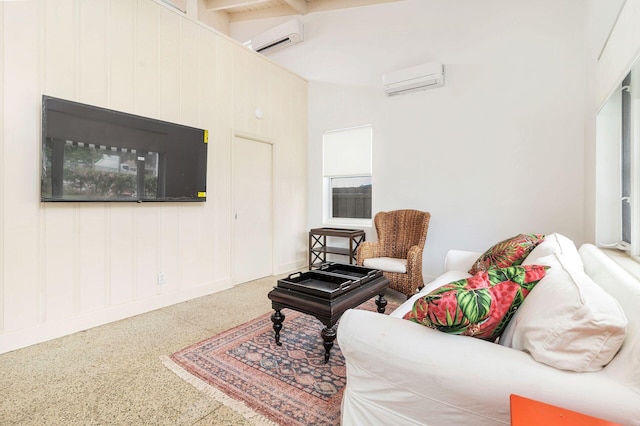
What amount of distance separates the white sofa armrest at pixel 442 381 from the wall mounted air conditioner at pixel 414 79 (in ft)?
11.1

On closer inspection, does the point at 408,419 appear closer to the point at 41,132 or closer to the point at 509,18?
the point at 41,132

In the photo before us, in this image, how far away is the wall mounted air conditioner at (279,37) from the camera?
4.84m

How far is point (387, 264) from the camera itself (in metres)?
3.36

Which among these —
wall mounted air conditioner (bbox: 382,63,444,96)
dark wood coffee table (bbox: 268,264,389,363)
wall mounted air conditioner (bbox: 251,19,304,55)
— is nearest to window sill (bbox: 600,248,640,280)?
dark wood coffee table (bbox: 268,264,389,363)

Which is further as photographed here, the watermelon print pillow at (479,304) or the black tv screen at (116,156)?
the black tv screen at (116,156)

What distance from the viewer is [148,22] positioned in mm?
3029

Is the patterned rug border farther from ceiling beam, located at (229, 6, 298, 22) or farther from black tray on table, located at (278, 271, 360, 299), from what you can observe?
ceiling beam, located at (229, 6, 298, 22)

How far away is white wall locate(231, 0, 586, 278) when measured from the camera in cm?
313

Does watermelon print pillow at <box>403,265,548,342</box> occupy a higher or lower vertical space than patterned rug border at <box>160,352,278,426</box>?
higher

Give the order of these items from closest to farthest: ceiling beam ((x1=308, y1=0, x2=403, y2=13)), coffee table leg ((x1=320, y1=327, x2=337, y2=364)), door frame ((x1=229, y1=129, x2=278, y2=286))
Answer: coffee table leg ((x1=320, y1=327, x2=337, y2=364)) → door frame ((x1=229, y1=129, x2=278, y2=286)) → ceiling beam ((x1=308, y1=0, x2=403, y2=13))

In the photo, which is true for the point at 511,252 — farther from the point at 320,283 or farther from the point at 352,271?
the point at 320,283

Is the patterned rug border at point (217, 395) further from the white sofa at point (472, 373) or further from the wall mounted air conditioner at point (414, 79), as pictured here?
the wall mounted air conditioner at point (414, 79)

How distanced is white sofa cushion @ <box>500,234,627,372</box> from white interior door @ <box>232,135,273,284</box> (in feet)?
11.4

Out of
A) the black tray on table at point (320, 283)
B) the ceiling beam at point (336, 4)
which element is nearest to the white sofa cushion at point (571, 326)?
the black tray on table at point (320, 283)
